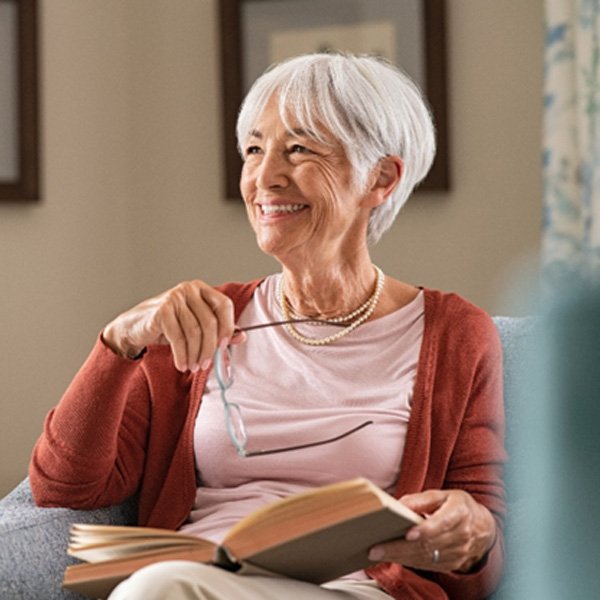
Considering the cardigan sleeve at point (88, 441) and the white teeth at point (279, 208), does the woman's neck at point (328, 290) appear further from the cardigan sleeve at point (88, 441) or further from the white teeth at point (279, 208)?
the cardigan sleeve at point (88, 441)

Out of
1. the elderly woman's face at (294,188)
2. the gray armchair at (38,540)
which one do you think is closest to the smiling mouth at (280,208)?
the elderly woman's face at (294,188)

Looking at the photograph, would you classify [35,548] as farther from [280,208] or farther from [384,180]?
[384,180]

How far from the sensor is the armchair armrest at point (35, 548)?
5.11ft

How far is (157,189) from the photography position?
3.45 meters

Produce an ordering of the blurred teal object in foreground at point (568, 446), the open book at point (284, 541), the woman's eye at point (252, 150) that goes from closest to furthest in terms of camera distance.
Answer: the blurred teal object in foreground at point (568, 446)
the open book at point (284, 541)
the woman's eye at point (252, 150)

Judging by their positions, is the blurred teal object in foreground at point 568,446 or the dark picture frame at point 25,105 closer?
the blurred teal object in foreground at point 568,446

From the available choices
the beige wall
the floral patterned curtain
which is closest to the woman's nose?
the floral patterned curtain

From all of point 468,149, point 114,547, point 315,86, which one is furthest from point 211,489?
point 468,149

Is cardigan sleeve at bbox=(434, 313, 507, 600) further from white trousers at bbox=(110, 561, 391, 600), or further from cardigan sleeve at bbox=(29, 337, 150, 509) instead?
cardigan sleeve at bbox=(29, 337, 150, 509)

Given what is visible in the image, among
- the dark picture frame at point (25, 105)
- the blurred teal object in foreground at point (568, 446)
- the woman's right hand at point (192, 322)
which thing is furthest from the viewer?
the dark picture frame at point (25, 105)

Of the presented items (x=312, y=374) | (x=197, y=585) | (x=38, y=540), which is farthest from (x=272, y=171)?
(x=197, y=585)

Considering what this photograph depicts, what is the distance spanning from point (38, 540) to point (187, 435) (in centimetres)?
28

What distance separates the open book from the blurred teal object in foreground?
570 mm

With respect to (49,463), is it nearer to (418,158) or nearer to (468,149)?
(418,158)
